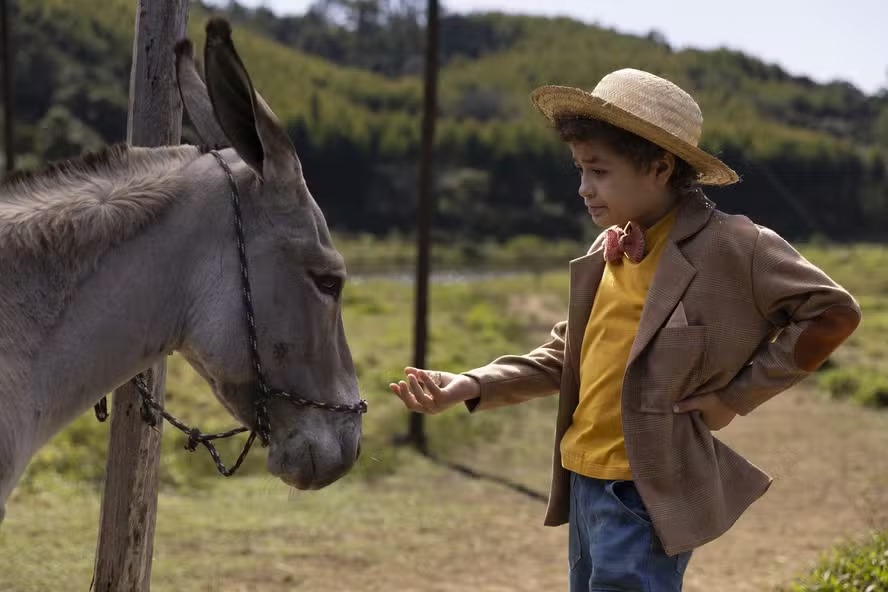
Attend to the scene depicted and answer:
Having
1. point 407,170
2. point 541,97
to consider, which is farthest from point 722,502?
point 407,170

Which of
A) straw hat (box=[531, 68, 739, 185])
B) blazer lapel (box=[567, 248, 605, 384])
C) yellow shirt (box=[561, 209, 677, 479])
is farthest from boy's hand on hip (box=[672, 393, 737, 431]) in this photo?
straw hat (box=[531, 68, 739, 185])

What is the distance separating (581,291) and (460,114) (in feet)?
194

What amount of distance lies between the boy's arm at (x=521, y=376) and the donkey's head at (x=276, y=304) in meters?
0.57

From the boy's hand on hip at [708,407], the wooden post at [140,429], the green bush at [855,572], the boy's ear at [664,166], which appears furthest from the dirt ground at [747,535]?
the boy's ear at [664,166]

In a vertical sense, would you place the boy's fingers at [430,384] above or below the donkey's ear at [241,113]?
below

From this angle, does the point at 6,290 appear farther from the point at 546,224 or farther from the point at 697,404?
the point at 546,224

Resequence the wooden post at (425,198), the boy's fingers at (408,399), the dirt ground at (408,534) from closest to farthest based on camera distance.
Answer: the boy's fingers at (408,399) → the dirt ground at (408,534) → the wooden post at (425,198)

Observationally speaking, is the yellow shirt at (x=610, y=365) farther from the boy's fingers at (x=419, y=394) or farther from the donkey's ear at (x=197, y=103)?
the donkey's ear at (x=197, y=103)

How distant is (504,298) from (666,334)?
945 inches

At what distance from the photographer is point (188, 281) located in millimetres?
2342

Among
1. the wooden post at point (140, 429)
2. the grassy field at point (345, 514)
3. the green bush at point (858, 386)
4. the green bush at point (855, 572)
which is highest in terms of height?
the wooden post at point (140, 429)

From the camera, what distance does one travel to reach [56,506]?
732cm

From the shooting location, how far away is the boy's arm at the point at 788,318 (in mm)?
2475

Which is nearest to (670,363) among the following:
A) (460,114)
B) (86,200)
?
(86,200)
